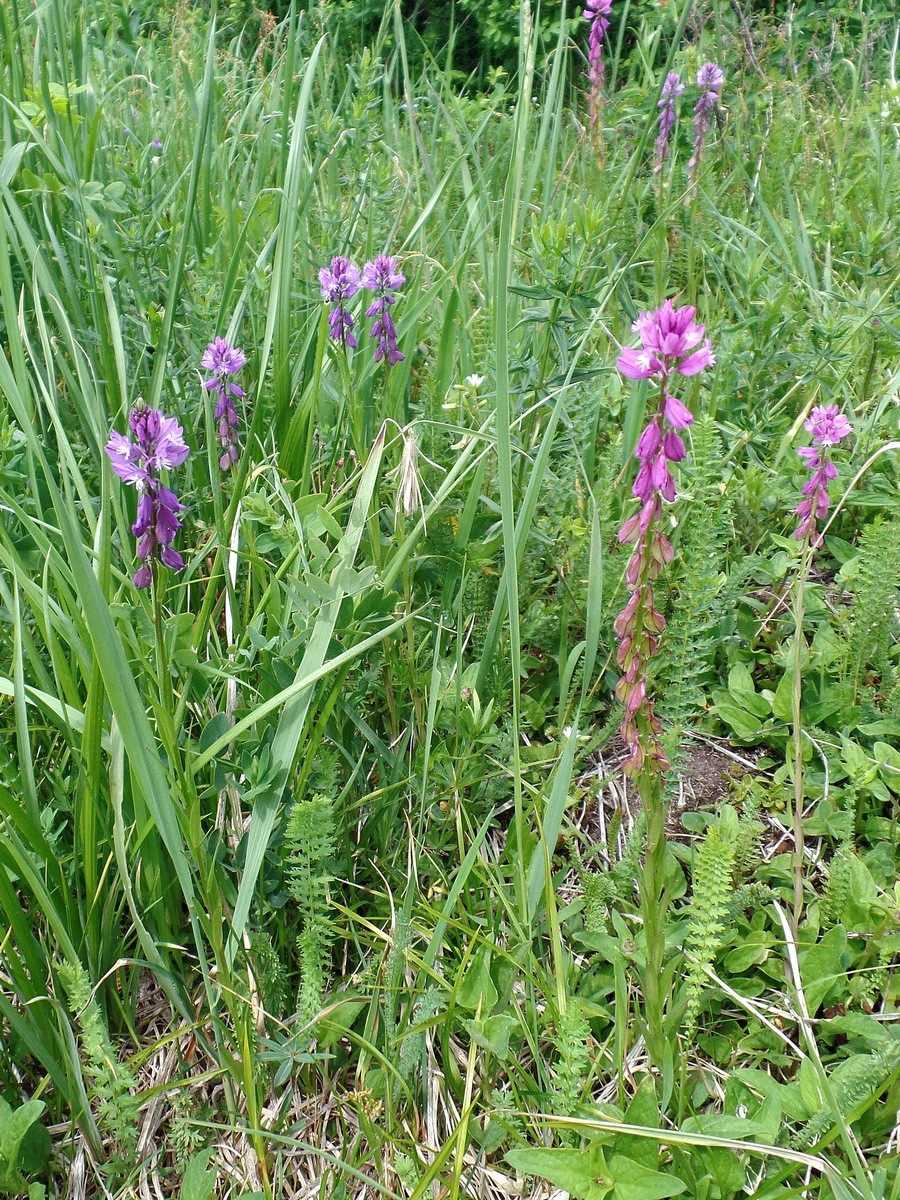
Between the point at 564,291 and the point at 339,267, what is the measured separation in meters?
0.46

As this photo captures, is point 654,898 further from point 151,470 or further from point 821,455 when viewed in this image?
point 821,455

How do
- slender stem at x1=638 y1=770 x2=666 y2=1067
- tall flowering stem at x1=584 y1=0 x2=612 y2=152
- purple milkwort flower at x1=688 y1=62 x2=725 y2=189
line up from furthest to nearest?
1. tall flowering stem at x1=584 y1=0 x2=612 y2=152
2. purple milkwort flower at x1=688 y1=62 x2=725 y2=189
3. slender stem at x1=638 y1=770 x2=666 y2=1067

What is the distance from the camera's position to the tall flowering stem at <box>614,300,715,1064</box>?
1008 millimetres

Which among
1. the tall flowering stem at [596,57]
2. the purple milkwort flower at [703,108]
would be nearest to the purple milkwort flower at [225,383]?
the purple milkwort flower at [703,108]

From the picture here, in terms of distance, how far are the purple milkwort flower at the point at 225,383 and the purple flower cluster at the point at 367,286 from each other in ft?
0.78

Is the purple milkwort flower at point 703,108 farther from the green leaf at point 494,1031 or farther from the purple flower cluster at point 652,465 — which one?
the green leaf at point 494,1031

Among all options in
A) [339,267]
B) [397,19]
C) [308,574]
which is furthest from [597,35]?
[308,574]

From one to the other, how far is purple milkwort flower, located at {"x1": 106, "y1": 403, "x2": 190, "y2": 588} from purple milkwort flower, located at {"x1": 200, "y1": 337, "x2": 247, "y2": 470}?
0.52 m

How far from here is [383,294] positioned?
1913mm

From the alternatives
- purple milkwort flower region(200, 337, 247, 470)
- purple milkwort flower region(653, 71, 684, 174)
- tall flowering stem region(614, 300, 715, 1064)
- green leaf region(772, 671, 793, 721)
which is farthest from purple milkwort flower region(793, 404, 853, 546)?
purple milkwort flower region(653, 71, 684, 174)

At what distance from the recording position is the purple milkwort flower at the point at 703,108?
10.1 ft

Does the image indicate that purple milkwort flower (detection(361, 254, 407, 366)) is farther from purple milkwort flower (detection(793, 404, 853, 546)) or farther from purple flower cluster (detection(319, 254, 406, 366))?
purple milkwort flower (detection(793, 404, 853, 546))

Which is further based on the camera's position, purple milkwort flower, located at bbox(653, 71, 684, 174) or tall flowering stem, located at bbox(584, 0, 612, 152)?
tall flowering stem, located at bbox(584, 0, 612, 152)

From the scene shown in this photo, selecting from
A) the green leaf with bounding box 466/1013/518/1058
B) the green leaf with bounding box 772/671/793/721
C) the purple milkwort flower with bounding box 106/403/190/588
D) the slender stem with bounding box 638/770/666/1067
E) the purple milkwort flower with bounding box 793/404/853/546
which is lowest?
the green leaf with bounding box 466/1013/518/1058
